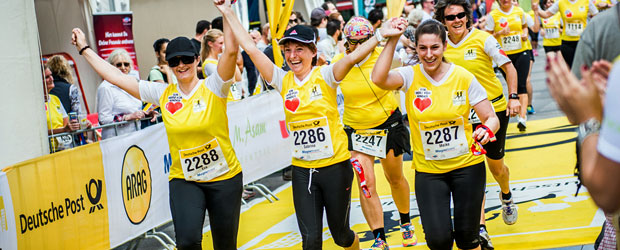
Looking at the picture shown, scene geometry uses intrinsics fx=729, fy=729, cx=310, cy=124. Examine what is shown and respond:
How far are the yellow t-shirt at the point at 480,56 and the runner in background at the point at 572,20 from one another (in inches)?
261

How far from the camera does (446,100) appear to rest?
17.2ft

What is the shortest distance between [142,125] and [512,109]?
421 cm

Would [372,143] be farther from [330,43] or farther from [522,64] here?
[522,64]

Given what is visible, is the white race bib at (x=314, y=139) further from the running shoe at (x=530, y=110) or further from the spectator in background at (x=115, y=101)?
the running shoe at (x=530, y=110)

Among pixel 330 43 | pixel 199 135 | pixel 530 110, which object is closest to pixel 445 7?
pixel 199 135

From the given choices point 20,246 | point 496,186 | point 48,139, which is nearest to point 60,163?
point 48,139

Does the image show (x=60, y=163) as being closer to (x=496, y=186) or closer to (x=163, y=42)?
(x=163, y=42)

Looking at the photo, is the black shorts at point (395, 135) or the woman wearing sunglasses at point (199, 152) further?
the black shorts at point (395, 135)

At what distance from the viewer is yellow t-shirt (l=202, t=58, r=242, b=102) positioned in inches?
336

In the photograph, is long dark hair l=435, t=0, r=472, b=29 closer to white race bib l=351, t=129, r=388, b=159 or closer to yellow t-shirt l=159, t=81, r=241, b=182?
white race bib l=351, t=129, r=388, b=159

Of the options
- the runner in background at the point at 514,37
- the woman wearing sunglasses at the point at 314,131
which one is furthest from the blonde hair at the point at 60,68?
the runner in background at the point at 514,37

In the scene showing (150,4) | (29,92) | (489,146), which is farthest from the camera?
(150,4)

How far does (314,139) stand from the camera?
5449mm

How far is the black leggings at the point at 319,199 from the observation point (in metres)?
5.43
